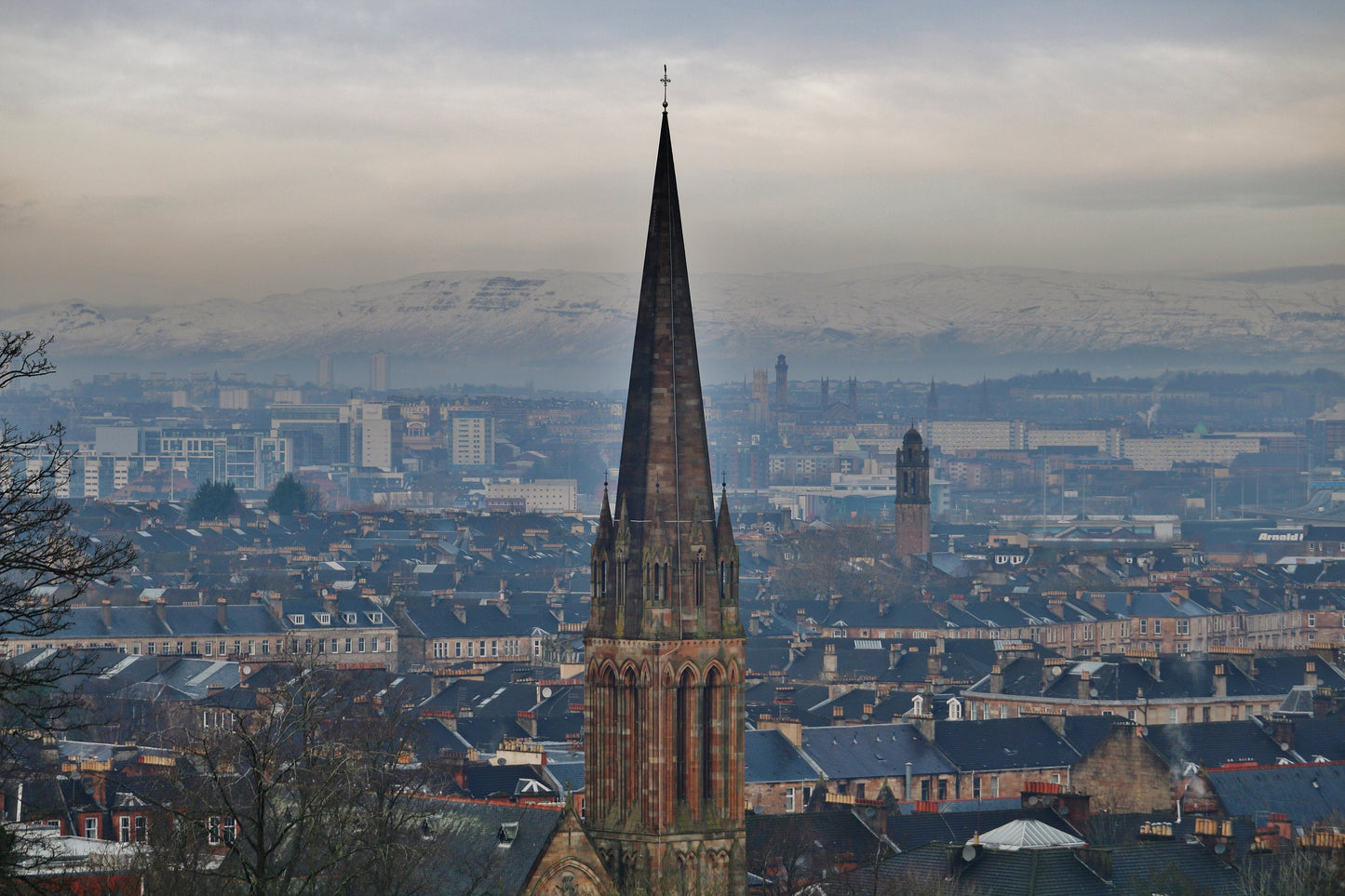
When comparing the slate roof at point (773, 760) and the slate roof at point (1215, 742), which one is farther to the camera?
the slate roof at point (1215, 742)

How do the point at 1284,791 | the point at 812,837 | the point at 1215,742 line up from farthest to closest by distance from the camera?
the point at 1215,742 → the point at 1284,791 → the point at 812,837

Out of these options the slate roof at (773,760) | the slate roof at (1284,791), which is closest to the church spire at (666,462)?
the slate roof at (1284,791)

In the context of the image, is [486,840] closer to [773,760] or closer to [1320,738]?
[773,760]

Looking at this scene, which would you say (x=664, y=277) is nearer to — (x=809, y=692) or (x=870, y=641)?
(x=809, y=692)

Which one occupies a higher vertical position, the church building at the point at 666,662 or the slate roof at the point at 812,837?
the church building at the point at 666,662

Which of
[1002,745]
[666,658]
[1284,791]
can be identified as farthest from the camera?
[1002,745]

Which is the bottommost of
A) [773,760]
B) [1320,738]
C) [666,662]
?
[773,760]

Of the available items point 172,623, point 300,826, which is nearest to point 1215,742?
point 300,826

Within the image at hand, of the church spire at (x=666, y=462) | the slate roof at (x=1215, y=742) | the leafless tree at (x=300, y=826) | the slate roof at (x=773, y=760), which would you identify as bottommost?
the slate roof at (x=773, y=760)

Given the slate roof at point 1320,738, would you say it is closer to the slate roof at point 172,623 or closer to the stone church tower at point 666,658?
the stone church tower at point 666,658

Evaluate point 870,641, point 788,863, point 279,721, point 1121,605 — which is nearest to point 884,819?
point 788,863
